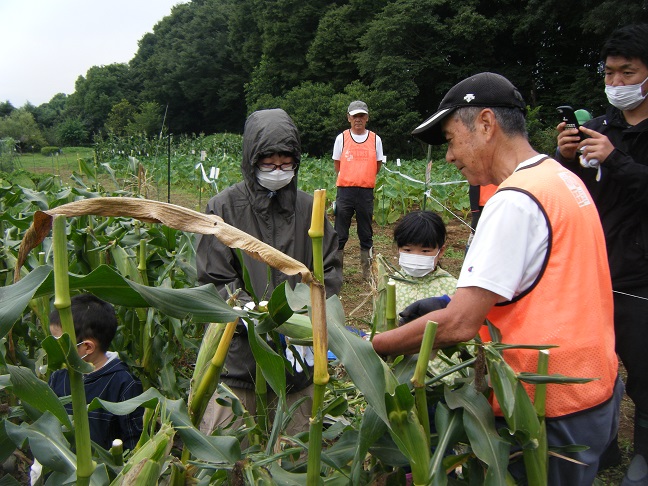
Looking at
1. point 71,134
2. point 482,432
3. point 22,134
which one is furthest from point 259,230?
point 71,134

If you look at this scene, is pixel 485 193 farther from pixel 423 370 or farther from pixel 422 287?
pixel 423 370

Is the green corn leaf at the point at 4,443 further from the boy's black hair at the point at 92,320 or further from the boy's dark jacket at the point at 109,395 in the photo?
the boy's black hair at the point at 92,320

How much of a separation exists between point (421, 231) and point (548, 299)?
1.24 m

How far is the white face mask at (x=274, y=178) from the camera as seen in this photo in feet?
7.50

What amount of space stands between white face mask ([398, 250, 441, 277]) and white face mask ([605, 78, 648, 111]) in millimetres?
1066

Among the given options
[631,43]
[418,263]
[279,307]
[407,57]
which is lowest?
[418,263]

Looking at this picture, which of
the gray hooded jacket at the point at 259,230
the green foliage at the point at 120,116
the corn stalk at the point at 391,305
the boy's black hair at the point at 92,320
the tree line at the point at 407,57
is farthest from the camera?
the green foliage at the point at 120,116

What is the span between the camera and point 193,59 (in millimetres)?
55031

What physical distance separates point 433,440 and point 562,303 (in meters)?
0.43

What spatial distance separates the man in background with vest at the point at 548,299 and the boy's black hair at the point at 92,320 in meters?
1.28

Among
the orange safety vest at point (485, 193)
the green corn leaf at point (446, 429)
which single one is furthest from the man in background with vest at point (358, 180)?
the green corn leaf at point (446, 429)

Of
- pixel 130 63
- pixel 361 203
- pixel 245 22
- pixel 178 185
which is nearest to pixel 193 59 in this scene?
pixel 245 22

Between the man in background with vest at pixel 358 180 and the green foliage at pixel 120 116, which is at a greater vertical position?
the green foliage at pixel 120 116

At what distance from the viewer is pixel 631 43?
2.46m
